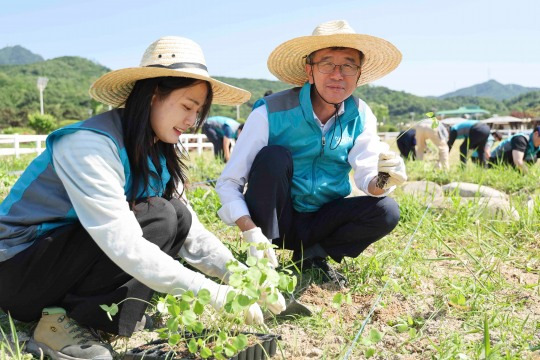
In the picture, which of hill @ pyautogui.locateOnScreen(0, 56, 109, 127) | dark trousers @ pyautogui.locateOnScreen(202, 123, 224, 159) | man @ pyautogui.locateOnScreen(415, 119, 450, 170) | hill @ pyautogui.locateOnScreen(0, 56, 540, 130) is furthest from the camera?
hill @ pyautogui.locateOnScreen(0, 56, 540, 130)

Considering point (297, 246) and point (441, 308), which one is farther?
point (297, 246)

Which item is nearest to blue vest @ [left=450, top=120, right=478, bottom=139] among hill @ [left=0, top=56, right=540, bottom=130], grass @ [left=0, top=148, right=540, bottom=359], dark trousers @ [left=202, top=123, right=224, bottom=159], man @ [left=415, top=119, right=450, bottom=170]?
man @ [left=415, top=119, right=450, bottom=170]

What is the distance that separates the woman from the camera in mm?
1441

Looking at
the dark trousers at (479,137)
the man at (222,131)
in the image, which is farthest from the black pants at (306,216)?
the dark trousers at (479,137)

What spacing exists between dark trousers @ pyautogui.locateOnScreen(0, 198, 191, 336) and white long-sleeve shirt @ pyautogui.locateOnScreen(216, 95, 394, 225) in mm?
504

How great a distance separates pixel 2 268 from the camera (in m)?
1.59

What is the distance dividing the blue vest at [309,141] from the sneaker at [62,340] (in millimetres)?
1016

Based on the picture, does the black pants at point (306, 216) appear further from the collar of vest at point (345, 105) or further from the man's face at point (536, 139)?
the man's face at point (536, 139)

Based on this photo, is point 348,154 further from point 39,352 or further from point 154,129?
point 39,352

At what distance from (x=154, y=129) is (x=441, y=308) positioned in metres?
1.14

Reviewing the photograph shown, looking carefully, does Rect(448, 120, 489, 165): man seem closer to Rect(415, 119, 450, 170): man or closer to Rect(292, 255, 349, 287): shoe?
Rect(415, 119, 450, 170): man

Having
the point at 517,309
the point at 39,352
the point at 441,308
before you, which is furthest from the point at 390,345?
the point at 39,352

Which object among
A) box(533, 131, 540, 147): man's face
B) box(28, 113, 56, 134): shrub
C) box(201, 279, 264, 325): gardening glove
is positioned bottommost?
box(28, 113, 56, 134): shrub

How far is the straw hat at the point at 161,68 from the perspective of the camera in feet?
5.37
